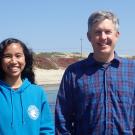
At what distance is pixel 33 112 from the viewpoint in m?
5.61

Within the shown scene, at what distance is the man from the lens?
17.2ft

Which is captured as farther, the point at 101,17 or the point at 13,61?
the point at 13,61

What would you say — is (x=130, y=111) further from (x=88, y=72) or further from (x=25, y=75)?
(x=25, y=75)

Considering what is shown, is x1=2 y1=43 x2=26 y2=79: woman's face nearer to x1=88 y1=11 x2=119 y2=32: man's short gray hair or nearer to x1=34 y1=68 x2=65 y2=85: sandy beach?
x1=88 y1=11 x2=119 y2=32: man's short gray hair

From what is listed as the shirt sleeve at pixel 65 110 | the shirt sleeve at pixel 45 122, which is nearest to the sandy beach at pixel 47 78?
the shirt sleeve at pixel 45 122

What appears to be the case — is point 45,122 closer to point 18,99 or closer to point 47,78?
point 18,99

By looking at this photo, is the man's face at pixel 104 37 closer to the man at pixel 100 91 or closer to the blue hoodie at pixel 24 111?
the man at pixel 100 91

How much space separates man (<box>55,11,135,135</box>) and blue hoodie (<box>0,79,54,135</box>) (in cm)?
28

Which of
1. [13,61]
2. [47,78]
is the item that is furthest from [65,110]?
[47,78]

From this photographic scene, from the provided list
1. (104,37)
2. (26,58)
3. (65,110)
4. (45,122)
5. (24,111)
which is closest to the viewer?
(104,37)

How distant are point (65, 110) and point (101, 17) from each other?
105cm

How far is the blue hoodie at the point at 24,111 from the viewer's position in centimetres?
548

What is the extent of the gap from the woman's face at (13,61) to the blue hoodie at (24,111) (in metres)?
0.15

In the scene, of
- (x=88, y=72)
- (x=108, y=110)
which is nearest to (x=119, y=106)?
(x=108, y=110)
